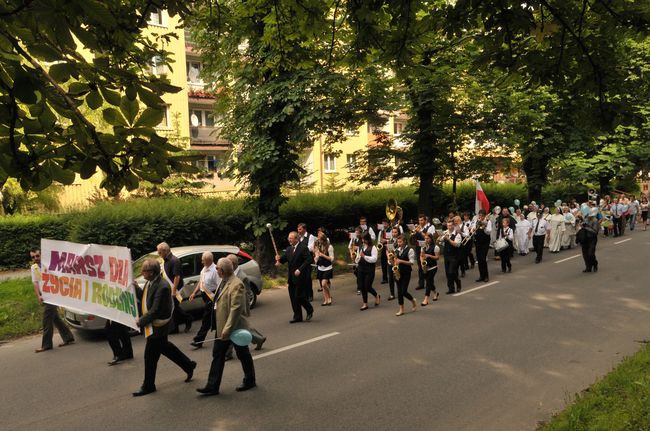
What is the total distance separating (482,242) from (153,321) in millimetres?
9973

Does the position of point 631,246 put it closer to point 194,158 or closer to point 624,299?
point 624,299

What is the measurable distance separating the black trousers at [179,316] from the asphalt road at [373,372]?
0.27 m

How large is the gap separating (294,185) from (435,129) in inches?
200

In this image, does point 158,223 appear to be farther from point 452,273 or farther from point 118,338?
point 452,273

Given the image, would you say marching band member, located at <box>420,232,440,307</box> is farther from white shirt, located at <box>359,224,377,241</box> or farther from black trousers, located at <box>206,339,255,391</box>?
black trousers, located at <box>206,339,255,391</box>

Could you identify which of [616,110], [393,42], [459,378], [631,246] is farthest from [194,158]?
[631,246]

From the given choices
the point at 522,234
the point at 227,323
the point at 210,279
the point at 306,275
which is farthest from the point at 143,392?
the point at 522,234

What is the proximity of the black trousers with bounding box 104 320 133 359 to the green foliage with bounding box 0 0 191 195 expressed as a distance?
4.90m

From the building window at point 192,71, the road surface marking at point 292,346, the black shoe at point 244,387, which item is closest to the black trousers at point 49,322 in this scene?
the road surface marking at point 292,346

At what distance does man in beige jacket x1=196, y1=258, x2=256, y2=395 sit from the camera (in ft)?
21.6

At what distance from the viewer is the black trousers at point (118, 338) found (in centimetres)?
814

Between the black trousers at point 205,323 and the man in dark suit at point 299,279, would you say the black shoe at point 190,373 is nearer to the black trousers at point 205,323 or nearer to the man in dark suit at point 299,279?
the black trousers at point 205,323

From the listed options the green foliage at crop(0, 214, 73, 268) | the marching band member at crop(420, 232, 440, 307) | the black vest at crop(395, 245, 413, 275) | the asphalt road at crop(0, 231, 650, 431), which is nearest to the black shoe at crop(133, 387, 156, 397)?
the asphalt road at crop(0, 231, 650, 431)

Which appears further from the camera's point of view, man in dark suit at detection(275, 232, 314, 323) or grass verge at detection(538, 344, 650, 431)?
man in dark suit at detection(275, 232, 314, 323)
